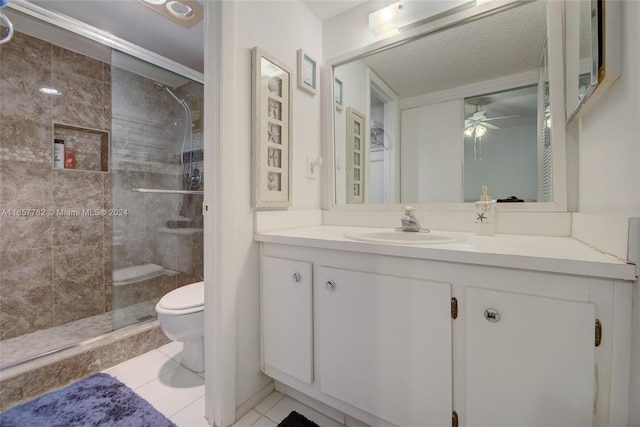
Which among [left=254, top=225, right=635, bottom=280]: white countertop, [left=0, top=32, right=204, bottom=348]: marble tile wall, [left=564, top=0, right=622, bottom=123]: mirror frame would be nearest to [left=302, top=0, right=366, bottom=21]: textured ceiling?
[left=564, top=0, right=622, bottom=123]: mirror frame

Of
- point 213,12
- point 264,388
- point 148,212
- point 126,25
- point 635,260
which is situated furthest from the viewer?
point 148,212

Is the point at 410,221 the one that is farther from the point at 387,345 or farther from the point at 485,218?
the point at 387,345

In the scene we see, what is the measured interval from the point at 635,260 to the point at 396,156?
1066 mm

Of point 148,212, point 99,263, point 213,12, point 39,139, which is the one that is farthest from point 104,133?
point 213,12

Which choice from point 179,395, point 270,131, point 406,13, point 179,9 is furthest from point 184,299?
point 406,13

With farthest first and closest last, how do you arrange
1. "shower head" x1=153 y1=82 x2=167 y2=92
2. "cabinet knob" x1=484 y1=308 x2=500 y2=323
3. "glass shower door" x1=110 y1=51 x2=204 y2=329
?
"shower head" x1=153 y1=82 x2=167 y2=92 < "glass shower door" x1=110 y1=51 x2=204 y2=329 < "cabinet knob" x1=484 y1=308 x2=500 y2=323

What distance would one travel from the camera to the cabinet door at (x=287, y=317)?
1.10 meters

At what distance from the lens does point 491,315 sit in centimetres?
74

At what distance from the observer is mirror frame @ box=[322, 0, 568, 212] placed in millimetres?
1093

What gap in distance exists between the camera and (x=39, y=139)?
1.88 meters

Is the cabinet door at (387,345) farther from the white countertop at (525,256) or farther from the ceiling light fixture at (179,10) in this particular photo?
the ceiling light fixture at (179,10)

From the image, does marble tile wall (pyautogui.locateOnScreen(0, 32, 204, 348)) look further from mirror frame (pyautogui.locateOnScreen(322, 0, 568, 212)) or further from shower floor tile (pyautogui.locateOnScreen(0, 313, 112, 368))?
mirror frame (pyautogui.locateOnScreen(322, 0, 568, 212))

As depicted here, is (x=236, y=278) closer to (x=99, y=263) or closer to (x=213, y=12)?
(x=213, y=12)

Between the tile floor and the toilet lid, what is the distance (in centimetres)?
39
